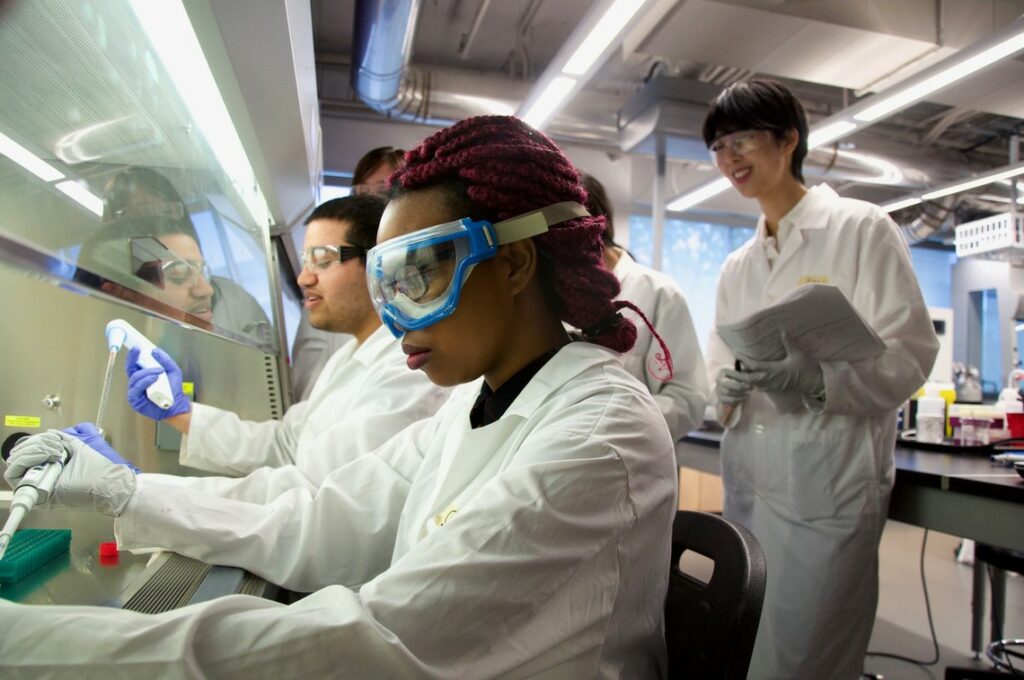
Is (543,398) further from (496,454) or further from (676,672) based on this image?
(676,672)

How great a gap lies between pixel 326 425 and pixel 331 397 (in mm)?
121

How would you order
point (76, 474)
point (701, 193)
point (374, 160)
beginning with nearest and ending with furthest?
point (76, 474) < point (374, 160) < point (701, 193)

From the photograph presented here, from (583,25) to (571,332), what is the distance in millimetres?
1812

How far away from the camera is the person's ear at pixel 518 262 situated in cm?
90

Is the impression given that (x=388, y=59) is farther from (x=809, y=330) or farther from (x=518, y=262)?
(x=518, y=262)

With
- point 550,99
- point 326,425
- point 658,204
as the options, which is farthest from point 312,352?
point 658,204

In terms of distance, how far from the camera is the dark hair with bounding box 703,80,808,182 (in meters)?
1.87

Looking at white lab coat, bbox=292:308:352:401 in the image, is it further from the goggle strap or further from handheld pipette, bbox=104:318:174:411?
the goggle strap

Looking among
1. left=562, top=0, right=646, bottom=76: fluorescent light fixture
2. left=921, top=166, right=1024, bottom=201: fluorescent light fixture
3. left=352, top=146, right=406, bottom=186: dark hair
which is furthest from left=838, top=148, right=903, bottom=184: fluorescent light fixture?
left=352, top=146, right=406, bottom=186: dark hair

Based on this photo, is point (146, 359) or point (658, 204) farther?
point (658, 204)

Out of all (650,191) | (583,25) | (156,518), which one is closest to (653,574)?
(156,518)

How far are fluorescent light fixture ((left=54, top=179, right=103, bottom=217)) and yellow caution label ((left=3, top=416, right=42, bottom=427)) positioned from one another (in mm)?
741

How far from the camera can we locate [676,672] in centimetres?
93

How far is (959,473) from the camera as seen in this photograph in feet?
5.49
